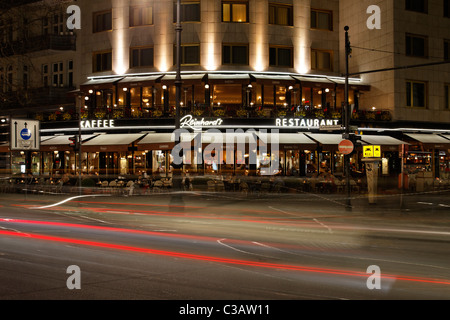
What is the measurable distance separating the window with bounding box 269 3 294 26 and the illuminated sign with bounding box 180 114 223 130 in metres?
9.73

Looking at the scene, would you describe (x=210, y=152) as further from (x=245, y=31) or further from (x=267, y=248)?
(x=267, y=248)

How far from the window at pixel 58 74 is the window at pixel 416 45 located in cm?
2923

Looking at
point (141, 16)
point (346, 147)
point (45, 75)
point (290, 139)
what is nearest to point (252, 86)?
point (290, 139)

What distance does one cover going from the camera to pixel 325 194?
28.5 m

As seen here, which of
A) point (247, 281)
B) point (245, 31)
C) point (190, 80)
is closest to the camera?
point (247, 281)

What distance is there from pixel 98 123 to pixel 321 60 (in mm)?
18636

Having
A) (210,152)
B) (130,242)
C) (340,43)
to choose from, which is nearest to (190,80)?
(210,152)

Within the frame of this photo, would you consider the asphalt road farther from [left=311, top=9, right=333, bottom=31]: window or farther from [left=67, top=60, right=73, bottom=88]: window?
[left=67, top=60, right=73, bottom=88]: window

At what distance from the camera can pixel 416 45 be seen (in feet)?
119

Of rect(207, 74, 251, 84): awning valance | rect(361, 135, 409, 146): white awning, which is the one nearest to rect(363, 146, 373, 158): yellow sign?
rect(361, 135, 409, 146): white awning

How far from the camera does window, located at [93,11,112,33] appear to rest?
3753 centimetres

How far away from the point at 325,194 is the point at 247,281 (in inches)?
862

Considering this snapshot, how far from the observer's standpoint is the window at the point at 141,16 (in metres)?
36.2

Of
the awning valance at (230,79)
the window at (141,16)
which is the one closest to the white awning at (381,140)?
the awning valance at (230,79)
